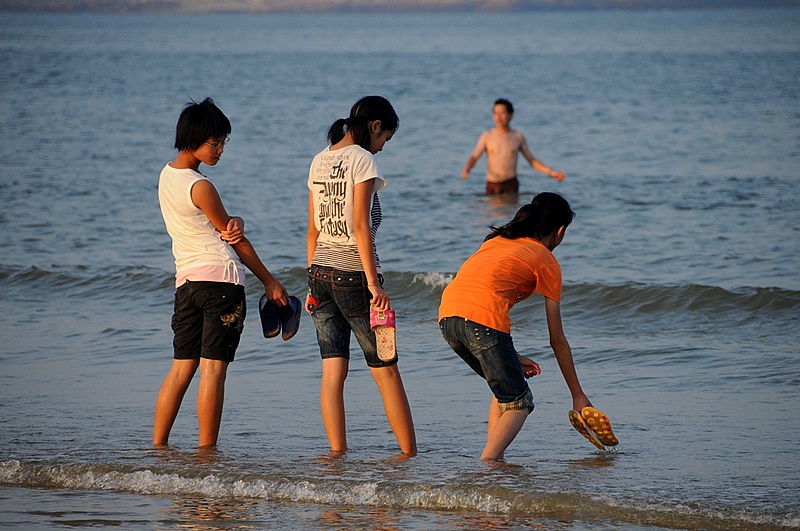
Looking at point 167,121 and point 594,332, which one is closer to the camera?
point 594,332

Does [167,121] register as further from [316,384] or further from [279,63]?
[279,63]

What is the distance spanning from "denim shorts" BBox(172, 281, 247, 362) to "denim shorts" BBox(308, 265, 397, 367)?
350 millimetres

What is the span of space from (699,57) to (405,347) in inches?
2379

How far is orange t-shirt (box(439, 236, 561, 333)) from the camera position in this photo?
14.9 ft

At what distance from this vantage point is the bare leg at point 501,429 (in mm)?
4703

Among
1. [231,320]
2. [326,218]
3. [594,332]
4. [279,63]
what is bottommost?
[594,332]

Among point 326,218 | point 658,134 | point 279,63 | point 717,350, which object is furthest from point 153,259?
point 279,63

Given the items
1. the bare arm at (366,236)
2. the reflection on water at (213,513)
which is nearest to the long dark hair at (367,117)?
the bare arm at (366,236)

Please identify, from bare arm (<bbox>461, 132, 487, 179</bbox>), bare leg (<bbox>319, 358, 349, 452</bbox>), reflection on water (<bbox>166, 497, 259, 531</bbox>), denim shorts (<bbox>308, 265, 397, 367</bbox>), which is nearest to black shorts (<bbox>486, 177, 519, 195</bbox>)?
bare arm (<bbox>461, 132, 487, 179</bbox>)

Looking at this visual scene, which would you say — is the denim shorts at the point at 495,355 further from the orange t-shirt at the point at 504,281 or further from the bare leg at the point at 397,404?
the bare leg at the point at 397,404

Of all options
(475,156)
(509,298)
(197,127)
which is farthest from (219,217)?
(475,156)

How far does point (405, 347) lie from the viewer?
25.3 ft

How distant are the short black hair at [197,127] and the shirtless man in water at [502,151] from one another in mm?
9369

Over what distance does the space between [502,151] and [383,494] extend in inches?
408
